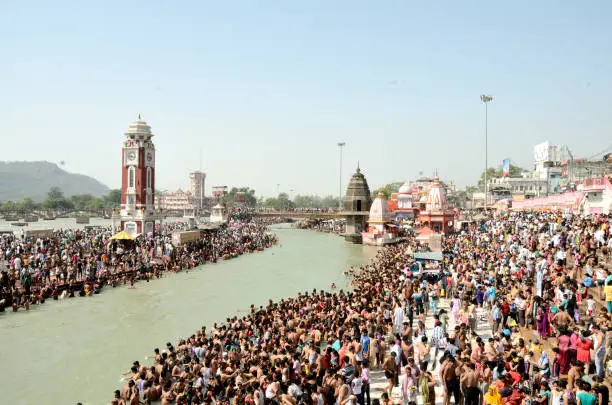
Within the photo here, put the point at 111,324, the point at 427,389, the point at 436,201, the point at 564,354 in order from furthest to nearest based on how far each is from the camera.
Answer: the point at 436,201 → the point at 111,324 → the point at 564,354 → the point at 427,389

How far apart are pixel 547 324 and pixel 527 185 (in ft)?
229

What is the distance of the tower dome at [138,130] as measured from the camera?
4006 cm

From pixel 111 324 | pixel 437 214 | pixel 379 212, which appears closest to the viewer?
pixel 111 324

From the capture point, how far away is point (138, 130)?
40.1 metres

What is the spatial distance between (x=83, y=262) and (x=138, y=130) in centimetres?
1719

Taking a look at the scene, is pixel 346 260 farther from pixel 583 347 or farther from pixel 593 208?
pixel 583 347

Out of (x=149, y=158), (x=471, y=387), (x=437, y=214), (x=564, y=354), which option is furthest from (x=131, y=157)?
(x=564, y=354)

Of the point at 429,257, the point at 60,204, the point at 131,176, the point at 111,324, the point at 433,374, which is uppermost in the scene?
the point at 131,176

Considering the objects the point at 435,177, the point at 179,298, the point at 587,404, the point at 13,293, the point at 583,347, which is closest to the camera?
the point at 587,404

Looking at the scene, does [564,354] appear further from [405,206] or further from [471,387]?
[405,206]

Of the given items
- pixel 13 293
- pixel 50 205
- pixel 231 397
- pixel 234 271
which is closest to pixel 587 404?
pixel 231 397

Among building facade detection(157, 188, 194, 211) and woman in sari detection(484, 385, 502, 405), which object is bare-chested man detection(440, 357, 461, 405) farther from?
building facade detection(157, 188, 194, 211)

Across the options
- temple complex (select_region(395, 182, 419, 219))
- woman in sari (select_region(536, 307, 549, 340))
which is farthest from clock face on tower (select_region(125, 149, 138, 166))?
temple complex (select_region(395, 182, 419, 219))

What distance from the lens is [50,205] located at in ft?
468
